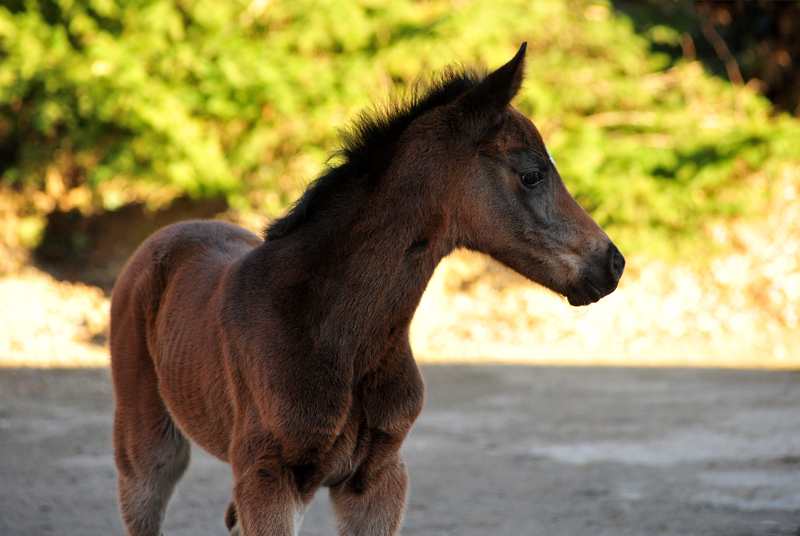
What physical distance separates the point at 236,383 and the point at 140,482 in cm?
99

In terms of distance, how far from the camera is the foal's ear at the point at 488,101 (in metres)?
2.47

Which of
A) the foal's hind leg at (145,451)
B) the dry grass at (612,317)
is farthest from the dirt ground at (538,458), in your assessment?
the foal's hind leg at (145,451)

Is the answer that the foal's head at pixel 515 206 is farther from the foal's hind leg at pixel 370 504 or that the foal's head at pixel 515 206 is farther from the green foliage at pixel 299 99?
the green foliage at pixel 299 99

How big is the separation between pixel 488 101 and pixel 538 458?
3.84 m

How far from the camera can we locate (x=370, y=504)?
2.73 m

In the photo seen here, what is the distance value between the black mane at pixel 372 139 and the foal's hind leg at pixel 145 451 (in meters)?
1.09

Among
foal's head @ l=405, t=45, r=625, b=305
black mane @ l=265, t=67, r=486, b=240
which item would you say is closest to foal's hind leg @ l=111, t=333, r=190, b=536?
black mane @ l=265, t=67, r=486, b=240

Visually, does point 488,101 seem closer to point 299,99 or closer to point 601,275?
point 601,275

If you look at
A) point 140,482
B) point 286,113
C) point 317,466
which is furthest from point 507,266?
point 286,113

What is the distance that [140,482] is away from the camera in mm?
3234

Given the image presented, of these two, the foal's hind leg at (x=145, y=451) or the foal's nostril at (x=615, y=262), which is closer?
the foal's nostril at (x=615, y=262)

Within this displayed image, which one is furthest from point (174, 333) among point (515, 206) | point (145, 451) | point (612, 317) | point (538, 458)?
point (612, 317)

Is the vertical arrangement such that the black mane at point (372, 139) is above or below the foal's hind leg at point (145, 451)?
above

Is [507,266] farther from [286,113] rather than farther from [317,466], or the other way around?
[286,113]
